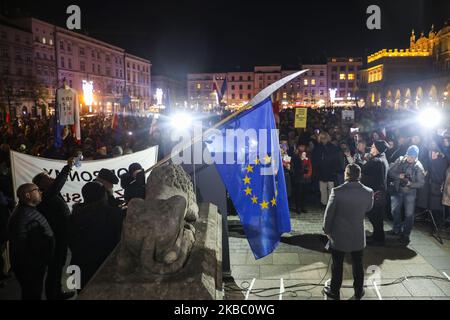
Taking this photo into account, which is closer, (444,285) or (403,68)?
(444,285)

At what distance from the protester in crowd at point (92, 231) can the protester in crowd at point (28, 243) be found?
0.37 metres

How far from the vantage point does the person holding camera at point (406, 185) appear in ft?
24.1

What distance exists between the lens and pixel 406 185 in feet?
24.2

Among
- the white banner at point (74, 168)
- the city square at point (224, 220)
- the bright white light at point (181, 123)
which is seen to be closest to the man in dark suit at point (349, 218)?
the city square at point (224, 220)

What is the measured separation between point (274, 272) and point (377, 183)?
101 inches

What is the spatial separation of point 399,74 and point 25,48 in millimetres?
71187

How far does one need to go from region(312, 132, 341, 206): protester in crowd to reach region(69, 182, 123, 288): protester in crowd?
5811mm

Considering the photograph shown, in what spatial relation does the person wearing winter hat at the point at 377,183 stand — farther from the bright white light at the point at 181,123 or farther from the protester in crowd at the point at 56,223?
the protester in crowd at the point at 56,223

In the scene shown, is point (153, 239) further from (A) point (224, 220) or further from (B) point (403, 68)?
(B) point (403, 68)

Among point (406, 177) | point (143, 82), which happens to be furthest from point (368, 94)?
point (406, 177)

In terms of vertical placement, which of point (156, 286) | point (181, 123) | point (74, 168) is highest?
point (181, 123)

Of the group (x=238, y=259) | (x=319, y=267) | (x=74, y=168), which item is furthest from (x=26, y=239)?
(x=319, y=267)

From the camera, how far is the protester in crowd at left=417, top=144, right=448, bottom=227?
27.0 feet

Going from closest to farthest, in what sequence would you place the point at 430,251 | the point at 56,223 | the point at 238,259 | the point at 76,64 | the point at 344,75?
the point at 56,223, the point at 238,259, the point at 430,251, the point at 76,64, the point at 344,75
